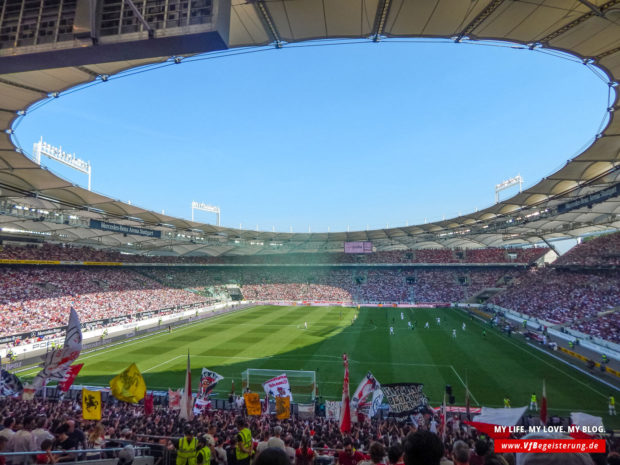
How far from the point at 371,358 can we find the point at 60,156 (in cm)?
5037

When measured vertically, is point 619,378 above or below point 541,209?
below

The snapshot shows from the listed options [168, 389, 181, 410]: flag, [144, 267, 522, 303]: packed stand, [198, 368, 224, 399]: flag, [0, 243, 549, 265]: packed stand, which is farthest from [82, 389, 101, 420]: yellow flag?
[144, 267, 522, 303]: packed stand

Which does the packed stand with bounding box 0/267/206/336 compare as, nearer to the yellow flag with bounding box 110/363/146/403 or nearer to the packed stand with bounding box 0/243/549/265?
the packed stand with bounding box 0/243/549/265

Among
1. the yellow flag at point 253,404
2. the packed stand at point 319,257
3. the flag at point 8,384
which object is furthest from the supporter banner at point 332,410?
the packed stand at point 319,257

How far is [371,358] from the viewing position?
26.7 meters

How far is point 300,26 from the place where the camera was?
8695 millimetres

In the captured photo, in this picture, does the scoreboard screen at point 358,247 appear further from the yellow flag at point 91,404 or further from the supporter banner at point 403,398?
the yellow flag at point 91,404

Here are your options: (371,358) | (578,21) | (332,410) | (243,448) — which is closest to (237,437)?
(243,448)

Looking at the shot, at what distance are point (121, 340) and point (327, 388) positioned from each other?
Answer: 23012 millimetres

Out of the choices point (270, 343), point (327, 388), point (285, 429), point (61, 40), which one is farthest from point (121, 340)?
point (61, 40)

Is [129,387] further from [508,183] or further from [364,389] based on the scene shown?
[508,183]

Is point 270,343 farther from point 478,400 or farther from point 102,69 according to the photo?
point 102,69

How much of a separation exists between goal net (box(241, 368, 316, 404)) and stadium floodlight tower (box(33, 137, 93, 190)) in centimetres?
4035

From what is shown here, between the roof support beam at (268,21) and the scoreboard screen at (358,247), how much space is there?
5653cm
